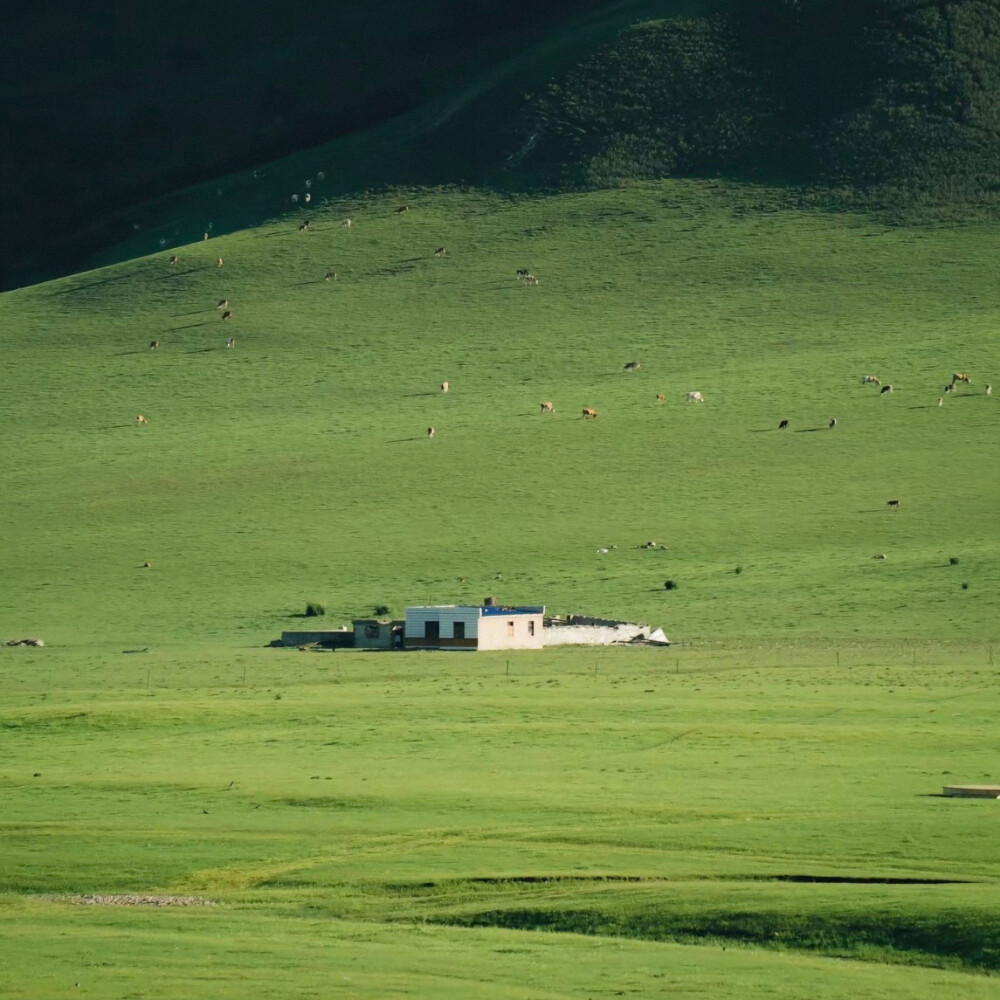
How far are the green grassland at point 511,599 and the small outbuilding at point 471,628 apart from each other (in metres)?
1.61

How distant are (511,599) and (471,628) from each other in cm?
732

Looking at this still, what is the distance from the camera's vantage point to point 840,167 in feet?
355

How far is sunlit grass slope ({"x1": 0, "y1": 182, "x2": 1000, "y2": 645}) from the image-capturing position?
6166 cm

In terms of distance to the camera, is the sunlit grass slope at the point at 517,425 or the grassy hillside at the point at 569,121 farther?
the grassy hillside at the point at 569,121

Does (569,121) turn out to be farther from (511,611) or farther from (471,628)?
(471,628)

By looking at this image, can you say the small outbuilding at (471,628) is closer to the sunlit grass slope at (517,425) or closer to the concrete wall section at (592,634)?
the concrete wall section at (592,634)

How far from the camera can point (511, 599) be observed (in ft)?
195

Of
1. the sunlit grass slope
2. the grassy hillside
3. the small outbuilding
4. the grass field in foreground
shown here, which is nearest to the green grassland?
the grass field in foreground

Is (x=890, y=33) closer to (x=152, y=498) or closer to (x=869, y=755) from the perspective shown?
(x=152, y=498)

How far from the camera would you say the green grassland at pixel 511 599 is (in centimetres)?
→ 2234

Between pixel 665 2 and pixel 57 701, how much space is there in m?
96.2

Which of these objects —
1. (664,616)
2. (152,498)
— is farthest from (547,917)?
(152,498)

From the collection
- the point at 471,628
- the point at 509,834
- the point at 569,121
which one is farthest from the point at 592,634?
the point at 569,121

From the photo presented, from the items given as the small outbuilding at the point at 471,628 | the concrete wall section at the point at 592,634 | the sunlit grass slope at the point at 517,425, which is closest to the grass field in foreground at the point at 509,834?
the small outbuilding at the point at 471,628
